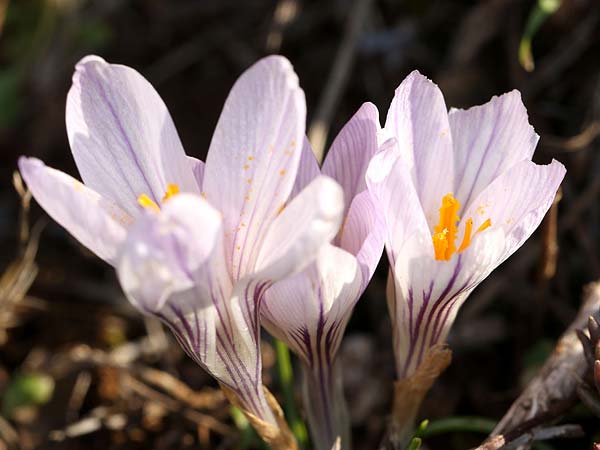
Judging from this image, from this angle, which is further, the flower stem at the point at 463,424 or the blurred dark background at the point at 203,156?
the blurred dark background at the point at 203,156

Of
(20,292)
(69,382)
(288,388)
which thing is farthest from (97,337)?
(288,388)

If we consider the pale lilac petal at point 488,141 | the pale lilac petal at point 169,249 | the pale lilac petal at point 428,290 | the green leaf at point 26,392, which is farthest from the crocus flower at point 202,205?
the green leaf at point 26,392

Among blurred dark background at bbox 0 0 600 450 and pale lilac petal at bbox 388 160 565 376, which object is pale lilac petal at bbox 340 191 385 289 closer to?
pale lilac petal at bbox 388 160 565 376

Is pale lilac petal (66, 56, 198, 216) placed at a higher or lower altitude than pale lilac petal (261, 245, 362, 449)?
higher

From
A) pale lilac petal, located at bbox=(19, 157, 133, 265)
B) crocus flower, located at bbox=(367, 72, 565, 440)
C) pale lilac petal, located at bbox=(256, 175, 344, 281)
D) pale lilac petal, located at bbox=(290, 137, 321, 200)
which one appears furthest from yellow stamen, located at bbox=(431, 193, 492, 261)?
pale lilac petal, located at bbox=(19, 157, 133, 265)

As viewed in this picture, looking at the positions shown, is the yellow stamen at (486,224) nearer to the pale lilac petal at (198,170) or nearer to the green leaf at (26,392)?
the pale lilac petal at (198,170)

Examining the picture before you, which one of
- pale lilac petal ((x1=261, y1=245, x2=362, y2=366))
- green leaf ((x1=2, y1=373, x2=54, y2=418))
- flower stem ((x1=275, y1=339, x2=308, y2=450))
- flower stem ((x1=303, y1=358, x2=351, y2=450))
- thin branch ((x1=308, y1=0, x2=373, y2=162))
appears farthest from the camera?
thin branch ((x1=308, y1=0, x2=373, y2=162))
